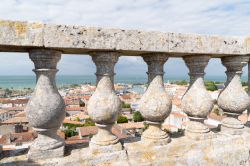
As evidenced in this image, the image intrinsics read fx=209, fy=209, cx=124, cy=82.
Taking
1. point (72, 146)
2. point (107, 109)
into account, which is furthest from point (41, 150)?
point (107, 109)

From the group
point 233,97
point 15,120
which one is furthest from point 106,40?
point 15,120

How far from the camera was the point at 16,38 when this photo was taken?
1.84 m

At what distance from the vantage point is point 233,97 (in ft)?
9.04

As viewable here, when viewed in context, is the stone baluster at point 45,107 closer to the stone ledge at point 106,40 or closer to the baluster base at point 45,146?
the baluster base at point 45,146

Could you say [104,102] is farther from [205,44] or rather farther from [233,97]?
[233,97]

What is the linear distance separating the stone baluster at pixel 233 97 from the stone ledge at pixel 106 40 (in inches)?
7.3

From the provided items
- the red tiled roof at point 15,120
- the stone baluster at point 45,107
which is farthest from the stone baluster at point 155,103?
the red tiled roof at point 15,120

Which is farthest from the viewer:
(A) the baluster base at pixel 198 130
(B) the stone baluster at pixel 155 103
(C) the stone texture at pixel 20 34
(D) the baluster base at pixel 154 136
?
(A) the baluster base at pixel 198 130

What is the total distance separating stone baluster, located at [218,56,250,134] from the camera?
2.75 m

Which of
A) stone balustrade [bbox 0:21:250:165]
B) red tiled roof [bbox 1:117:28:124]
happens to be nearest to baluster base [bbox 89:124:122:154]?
stone balustrade [bbox 0:21:250:165]

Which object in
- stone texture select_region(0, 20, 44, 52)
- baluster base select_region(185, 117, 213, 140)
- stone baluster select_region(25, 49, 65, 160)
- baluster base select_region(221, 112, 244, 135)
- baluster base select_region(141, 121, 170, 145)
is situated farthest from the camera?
baluster base select_region(221, 112, 244, 135)

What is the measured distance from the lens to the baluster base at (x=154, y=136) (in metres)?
2.45

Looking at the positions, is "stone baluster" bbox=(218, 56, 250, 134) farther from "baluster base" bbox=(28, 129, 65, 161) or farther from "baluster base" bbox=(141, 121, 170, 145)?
"baluster base" bbox=(28, 129, 65, 161)

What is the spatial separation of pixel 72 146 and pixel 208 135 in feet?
5.57
